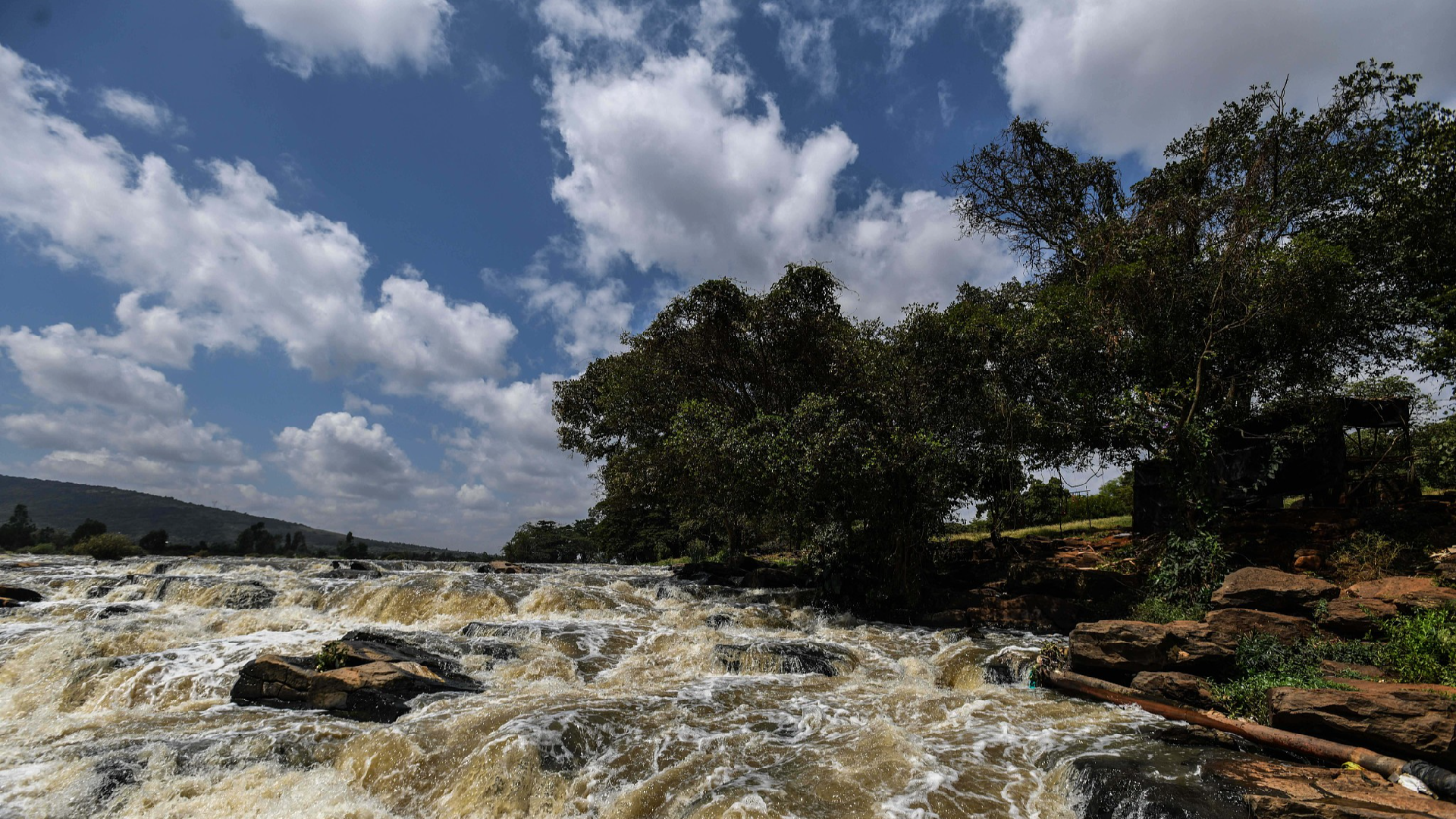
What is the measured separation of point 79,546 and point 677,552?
101 feet

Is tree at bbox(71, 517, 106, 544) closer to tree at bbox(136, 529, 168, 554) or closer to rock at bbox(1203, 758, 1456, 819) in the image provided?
tree at bbox(136, 529, 168, 554)

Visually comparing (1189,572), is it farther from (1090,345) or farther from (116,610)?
(116,610)

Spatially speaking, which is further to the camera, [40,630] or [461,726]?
[40,630]

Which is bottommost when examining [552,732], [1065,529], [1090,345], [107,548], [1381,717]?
[552,732]

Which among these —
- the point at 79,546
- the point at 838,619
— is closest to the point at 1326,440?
the point at 838,619

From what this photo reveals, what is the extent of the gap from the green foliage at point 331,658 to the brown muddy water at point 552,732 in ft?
3.25

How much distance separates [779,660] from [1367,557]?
1178 cm

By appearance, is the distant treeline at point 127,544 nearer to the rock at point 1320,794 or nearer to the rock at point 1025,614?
the rock at point 1025,614

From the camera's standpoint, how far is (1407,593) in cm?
835

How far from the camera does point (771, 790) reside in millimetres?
5875

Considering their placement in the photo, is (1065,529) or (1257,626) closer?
(1257,626)

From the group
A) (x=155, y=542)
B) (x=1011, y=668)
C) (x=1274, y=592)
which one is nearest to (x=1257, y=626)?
(x=1274, y=592)

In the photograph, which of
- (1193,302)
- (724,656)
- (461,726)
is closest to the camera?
(461,726)

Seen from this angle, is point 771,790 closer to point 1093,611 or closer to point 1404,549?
point 1093,611
